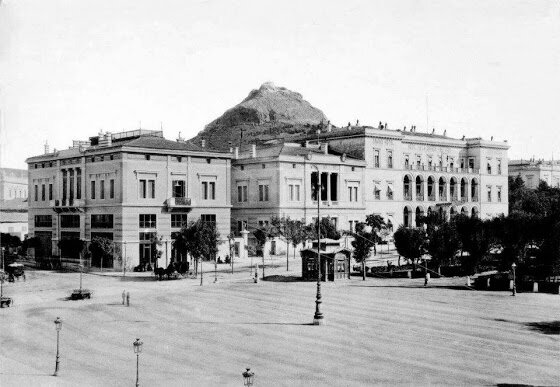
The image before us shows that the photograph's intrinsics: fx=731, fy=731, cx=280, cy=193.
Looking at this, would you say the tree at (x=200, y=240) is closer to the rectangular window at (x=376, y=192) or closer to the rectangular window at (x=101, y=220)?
the rectangular window at (x=101, y=220)

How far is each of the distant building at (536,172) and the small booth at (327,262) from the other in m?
80.3

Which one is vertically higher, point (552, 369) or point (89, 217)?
point (89, 217)

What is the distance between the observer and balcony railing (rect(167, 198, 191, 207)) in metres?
59.1

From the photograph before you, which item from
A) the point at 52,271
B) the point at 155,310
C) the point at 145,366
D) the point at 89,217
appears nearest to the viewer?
the point at 145,366

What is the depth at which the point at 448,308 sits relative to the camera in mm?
36062

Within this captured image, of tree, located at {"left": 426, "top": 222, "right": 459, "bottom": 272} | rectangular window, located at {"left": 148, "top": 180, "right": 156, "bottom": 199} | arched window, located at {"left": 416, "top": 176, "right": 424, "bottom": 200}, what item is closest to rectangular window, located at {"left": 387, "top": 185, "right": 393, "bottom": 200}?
arched window, located at {"left": 416, "top": 176, "right": 424, "bottom": 200}

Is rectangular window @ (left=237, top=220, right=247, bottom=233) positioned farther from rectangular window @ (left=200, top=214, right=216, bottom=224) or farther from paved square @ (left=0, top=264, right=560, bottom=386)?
paved square @ (left=0, top=264, right=560, bottom=386)

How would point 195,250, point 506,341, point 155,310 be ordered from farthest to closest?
point 195,250 → point 155,310 → point 506,341

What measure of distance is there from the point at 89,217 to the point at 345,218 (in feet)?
88.6

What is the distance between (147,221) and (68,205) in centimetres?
874

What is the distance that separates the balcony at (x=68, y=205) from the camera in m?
61.5

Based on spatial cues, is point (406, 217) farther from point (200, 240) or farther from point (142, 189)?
point (200, 240)

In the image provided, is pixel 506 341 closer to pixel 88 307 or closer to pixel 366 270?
pixel 88 307

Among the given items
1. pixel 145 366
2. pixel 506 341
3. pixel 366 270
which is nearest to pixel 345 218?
pixel 366 270
